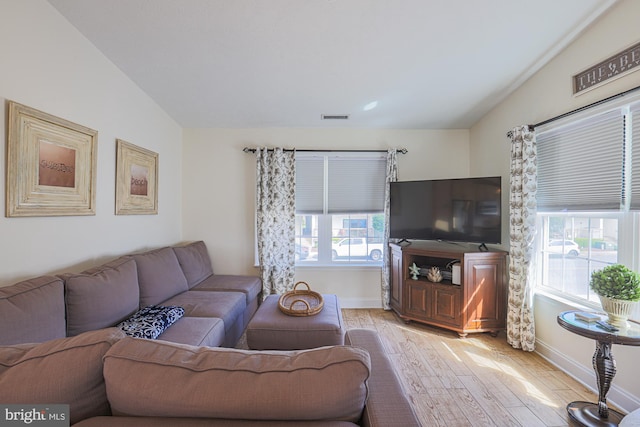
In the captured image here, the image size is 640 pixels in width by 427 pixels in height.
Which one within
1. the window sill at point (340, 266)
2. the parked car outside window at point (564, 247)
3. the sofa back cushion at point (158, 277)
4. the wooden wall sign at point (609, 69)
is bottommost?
the window sill at point (340, 266)

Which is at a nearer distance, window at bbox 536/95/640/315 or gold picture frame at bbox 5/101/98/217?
gold picture frame at bbox 5/101/98/217

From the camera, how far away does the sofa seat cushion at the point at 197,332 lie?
184 centimetres

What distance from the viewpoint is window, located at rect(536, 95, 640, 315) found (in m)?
1.86

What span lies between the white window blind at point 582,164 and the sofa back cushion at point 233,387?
8.07ft

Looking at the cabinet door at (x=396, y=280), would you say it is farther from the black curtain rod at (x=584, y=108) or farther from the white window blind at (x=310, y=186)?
the black curtain rod at (x=584, y=108)

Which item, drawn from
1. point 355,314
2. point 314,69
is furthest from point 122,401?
point 355,314

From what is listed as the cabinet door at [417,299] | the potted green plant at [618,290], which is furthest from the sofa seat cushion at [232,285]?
the potted green plant at [618,290]

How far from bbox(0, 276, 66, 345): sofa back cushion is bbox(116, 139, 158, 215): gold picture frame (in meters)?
1.15

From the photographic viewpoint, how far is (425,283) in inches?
123

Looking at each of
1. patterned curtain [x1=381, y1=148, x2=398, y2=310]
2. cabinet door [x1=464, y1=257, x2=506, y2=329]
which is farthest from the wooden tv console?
patterned curtain [x1=381, y1=148, x2=398, y2=310]

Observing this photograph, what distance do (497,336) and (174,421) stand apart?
3351 millimetres

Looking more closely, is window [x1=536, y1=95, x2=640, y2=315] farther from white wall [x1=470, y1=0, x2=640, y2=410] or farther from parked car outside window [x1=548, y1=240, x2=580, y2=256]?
white wall [x1=470, y1=0, x2=640, y2=410]

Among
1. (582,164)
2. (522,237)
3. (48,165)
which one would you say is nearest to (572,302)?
(522,237)

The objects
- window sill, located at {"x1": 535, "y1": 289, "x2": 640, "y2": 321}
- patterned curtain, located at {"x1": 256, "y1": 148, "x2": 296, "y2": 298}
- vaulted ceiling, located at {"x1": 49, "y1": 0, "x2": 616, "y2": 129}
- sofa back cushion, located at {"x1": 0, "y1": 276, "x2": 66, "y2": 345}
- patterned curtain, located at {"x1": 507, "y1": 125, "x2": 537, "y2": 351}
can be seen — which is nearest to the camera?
sofa back cushion, located at {"x1": 0, "y1": 276, "x2": 66, "y2": 345}
